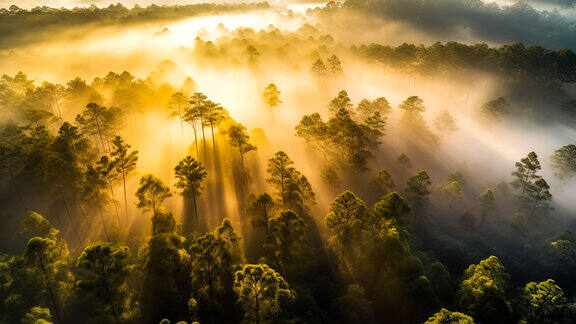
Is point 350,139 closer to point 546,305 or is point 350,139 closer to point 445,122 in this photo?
point 546,305

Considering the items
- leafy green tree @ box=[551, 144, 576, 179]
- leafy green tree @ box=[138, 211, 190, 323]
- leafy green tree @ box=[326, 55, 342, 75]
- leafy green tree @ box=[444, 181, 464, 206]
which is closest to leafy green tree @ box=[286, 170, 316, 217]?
leafy green tree @ box=[138, 211, 190, 323]

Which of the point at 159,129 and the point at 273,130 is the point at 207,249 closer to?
the point at 273,130

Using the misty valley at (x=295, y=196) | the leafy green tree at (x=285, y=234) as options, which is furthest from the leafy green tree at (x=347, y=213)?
the leafy green tree at (x=285, y=234)

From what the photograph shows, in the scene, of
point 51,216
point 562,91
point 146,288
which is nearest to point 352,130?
point 146,288

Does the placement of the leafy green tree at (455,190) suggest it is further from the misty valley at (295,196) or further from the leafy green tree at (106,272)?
the leafy green tree at (106,272)

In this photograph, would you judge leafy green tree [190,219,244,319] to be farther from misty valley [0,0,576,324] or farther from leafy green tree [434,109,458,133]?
leafy green tree [434,109,458,133]
